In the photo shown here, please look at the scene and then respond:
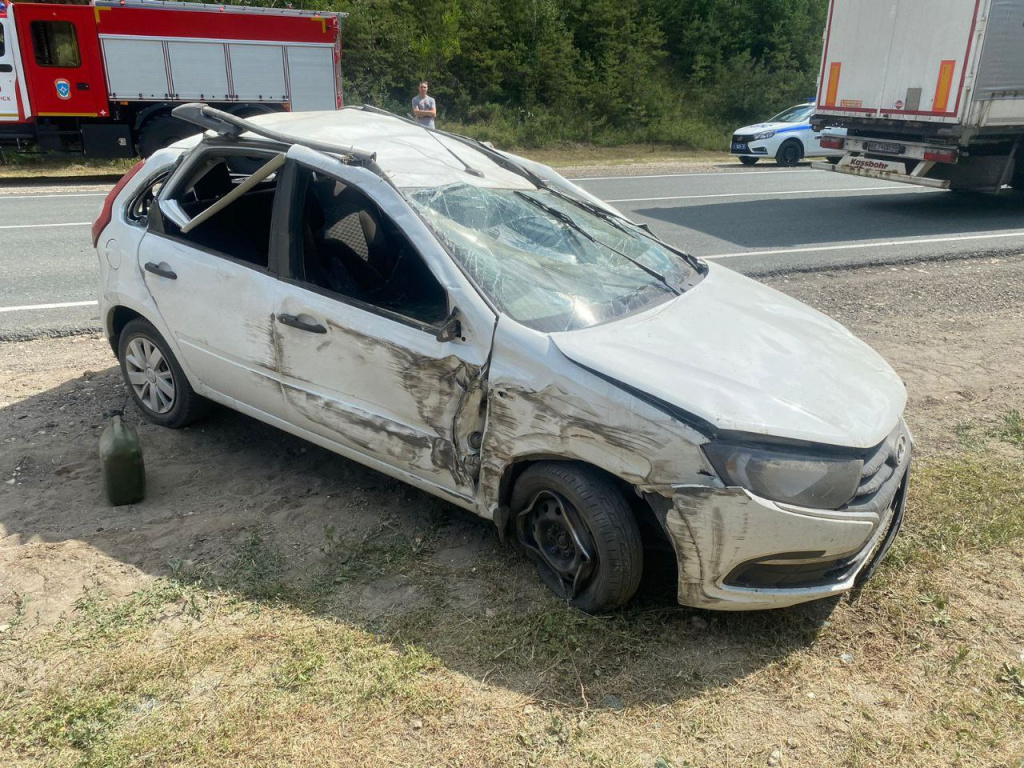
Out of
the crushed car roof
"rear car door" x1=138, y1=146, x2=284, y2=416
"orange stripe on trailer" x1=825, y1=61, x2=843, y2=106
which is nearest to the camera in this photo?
the crushed car roof

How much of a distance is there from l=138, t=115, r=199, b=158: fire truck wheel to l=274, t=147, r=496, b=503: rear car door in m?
14.3

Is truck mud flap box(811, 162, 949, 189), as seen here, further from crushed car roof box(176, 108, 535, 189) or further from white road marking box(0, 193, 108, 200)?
white road marking box(0, 193, 108, 200)

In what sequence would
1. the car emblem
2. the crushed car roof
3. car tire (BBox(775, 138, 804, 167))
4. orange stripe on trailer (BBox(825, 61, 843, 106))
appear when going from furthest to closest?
car tire (BBox(775, 138, 804, 167)) → orange stripe on trailer (BBox(825, 61, 843, 106)) → the crushed car roof → the car emblem

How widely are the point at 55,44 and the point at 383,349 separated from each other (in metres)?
15.9

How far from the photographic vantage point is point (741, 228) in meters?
10.9

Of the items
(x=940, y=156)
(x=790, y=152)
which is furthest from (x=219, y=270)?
(x=790, y=152)

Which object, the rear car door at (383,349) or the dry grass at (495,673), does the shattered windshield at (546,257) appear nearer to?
the rear car door at (383,349)

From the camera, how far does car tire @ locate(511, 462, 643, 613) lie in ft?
9.96

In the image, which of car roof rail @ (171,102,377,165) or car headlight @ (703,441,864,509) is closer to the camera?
car headlight @ (703,441,864,509)

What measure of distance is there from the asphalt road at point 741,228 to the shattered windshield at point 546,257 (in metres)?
4.06

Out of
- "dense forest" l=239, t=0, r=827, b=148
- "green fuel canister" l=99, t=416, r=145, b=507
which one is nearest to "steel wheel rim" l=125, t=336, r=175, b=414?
"green fuel canister" l=99, t=416, r=145, b=507

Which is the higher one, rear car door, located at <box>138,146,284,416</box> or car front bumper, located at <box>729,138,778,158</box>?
rear car door, located at <box>138,146,284,416</box>

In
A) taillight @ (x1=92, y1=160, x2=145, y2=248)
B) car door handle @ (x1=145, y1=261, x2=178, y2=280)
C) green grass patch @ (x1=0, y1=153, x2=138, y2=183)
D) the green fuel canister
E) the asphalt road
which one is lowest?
green grass patch @ (x1=0, y1=153, x2=138, y2=183)

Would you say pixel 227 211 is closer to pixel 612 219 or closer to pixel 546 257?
pixel 546 257
